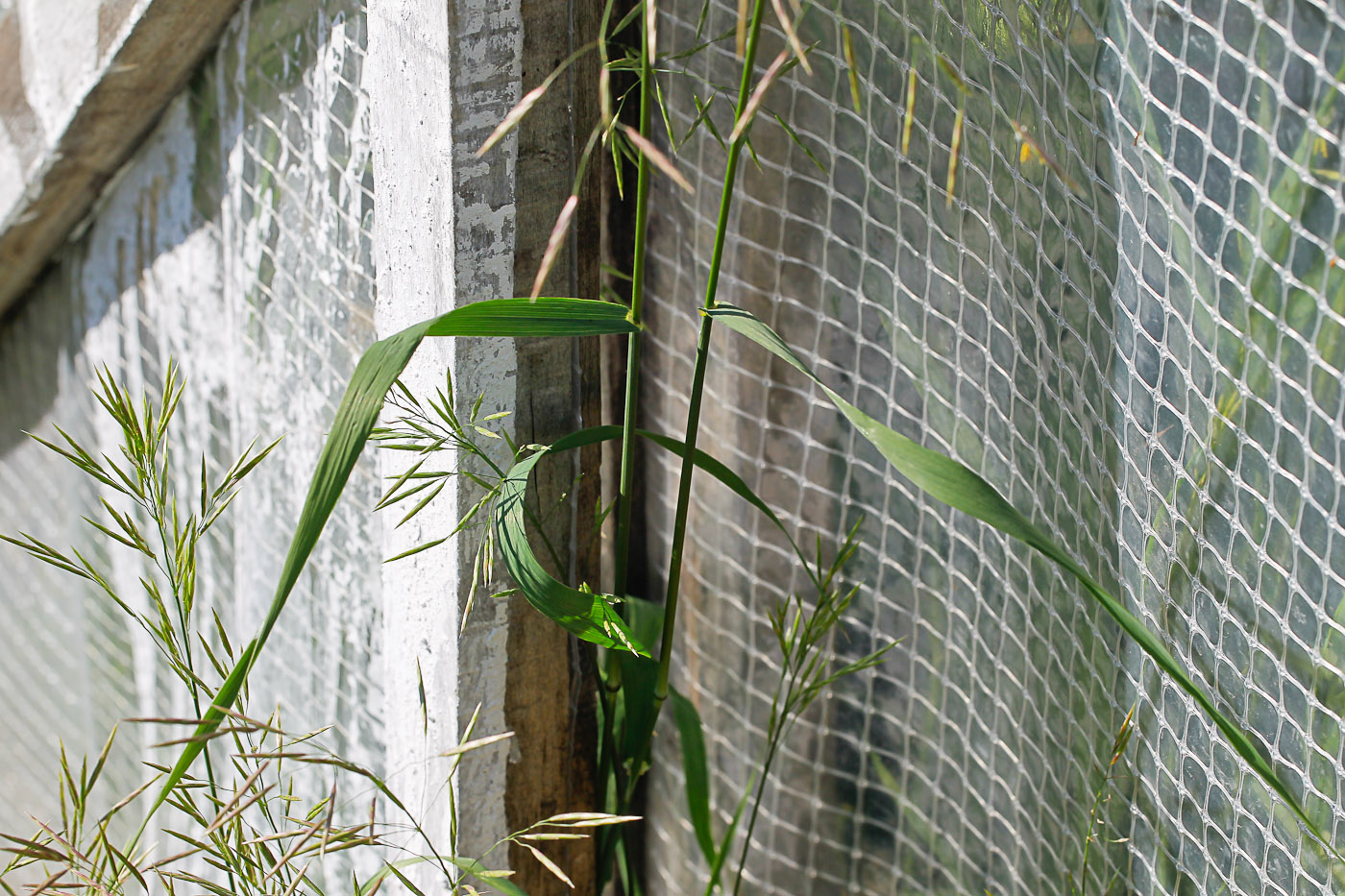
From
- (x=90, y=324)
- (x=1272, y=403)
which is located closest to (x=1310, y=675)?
(x=1272, y=403)

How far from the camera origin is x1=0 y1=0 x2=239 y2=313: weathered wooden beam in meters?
0.96

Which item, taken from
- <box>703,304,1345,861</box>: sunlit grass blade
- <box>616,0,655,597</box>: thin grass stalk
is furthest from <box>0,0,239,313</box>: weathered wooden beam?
<box>703,304,1345,861</box>: sunlit grass blade

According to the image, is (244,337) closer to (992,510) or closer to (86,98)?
(86,98)

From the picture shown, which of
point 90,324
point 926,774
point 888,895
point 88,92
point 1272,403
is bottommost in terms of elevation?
point 888,895

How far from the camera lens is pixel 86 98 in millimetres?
1011

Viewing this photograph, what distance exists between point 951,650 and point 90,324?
105cm

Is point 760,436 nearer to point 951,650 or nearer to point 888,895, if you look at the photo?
point 951,650

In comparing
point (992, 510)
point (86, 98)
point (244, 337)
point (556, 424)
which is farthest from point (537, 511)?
point (86, 98)

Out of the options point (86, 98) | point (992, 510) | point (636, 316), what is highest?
point (86, 98)

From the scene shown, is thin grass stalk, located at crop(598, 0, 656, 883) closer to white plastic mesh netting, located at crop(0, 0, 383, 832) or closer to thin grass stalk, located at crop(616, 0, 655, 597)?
thin grass stalk, located at crop(616, 0, 655, 597)

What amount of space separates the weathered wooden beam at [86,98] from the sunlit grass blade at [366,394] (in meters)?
0.59

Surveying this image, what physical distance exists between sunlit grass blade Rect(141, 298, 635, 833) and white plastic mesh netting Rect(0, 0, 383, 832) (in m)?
0.40

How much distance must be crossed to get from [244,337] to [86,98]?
254mm

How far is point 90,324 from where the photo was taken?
1295 millimetres
